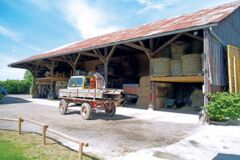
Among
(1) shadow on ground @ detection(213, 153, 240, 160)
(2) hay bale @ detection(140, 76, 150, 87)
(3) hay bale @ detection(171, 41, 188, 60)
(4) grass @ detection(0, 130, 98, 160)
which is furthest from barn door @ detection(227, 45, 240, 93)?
(4) grass @ detection(0, 130, 98, 160)

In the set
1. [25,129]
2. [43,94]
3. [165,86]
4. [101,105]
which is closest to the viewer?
[25,129]

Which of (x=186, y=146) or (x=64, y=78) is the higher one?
(x=64, y=78)

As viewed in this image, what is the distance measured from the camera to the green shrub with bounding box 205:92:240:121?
30.0 feet

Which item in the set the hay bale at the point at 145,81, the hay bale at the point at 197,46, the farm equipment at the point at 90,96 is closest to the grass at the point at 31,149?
the farm equipment at the point at 90,96

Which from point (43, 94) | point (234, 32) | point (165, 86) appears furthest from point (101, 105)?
point (43, 94)

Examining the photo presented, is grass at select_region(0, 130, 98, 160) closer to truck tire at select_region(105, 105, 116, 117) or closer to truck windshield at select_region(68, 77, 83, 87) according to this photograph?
truck tire at select_region(105, 105, 116, 117)

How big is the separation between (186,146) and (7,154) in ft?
14.7

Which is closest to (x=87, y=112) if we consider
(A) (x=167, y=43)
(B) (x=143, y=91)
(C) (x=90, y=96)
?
(C) (x=90, y=96)

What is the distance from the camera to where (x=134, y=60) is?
2194cm

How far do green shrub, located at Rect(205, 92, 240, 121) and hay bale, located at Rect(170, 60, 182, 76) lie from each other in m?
4.33

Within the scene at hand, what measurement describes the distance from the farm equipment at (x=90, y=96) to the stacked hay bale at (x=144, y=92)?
5406 millimetres

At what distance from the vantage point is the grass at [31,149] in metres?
4.98

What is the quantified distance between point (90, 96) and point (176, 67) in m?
6.24

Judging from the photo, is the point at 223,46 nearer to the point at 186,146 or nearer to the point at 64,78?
the point at 186,146
